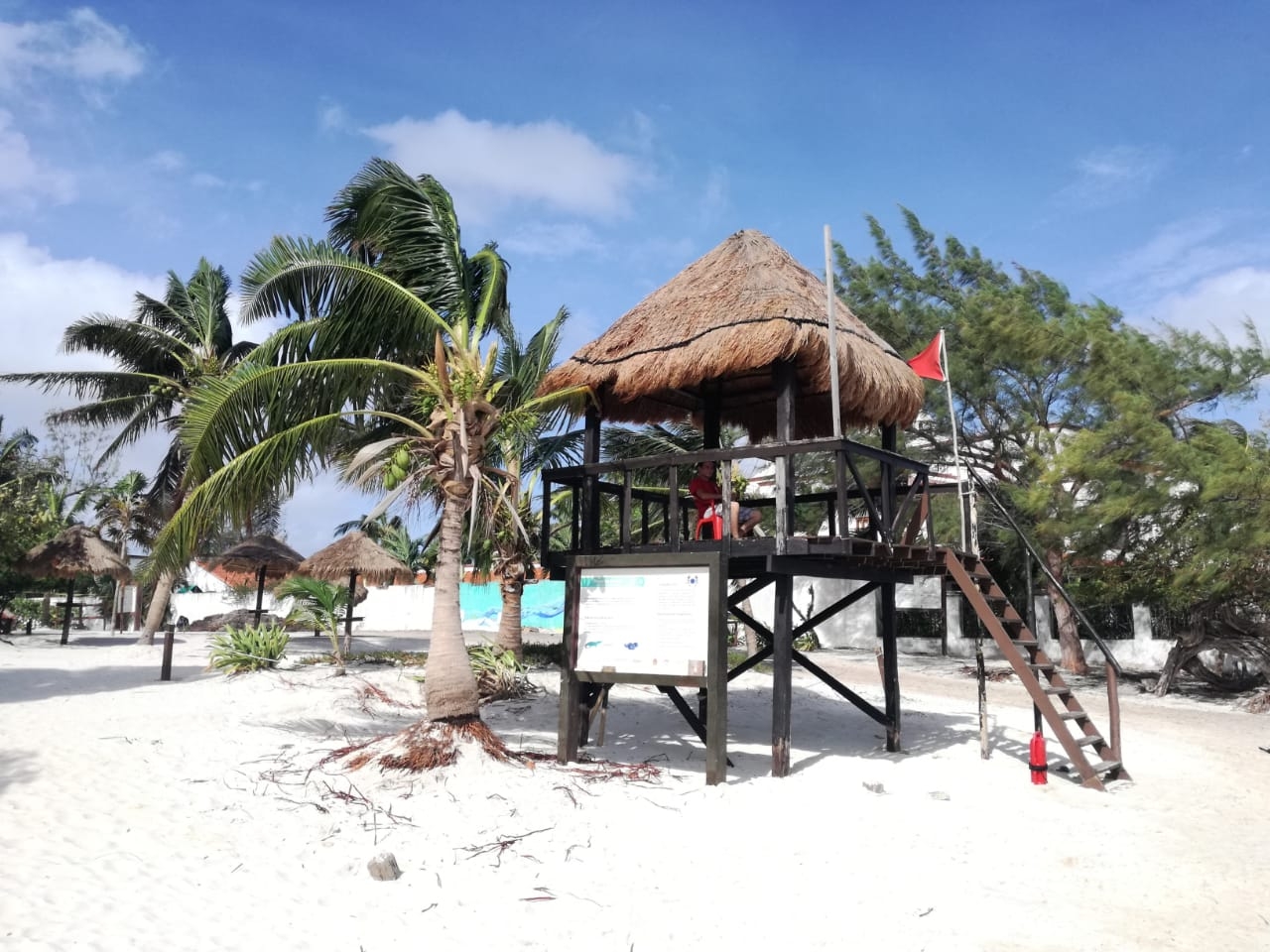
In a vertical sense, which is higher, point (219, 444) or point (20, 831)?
point (219, 444)

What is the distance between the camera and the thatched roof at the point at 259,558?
22891 mm

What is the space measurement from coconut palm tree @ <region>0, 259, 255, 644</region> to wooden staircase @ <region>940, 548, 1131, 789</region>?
16.2m

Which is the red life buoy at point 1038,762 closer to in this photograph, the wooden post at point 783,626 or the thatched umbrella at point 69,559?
the wooden post at point 783,626

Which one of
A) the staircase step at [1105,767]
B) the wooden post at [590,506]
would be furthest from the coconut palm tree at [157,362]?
the staircase step at [1105,767]

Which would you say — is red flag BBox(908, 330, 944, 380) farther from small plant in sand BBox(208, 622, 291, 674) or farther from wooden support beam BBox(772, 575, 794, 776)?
small plant in sand BBox(208, 622, 291, 674)

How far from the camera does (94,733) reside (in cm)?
948

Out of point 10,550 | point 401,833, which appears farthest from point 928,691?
point 10,550

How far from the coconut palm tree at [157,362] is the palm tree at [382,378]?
36.0 ft

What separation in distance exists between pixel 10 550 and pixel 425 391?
616 inches

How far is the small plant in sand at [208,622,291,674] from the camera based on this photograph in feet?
52.0

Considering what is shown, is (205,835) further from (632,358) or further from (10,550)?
(10,550)

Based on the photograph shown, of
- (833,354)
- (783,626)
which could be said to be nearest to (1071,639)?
(783,626)

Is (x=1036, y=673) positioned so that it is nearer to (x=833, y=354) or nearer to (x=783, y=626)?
(x=783, y=626)

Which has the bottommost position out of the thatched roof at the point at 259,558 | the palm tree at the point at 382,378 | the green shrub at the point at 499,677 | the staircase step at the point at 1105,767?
the staircase step at the point at 1105,767
